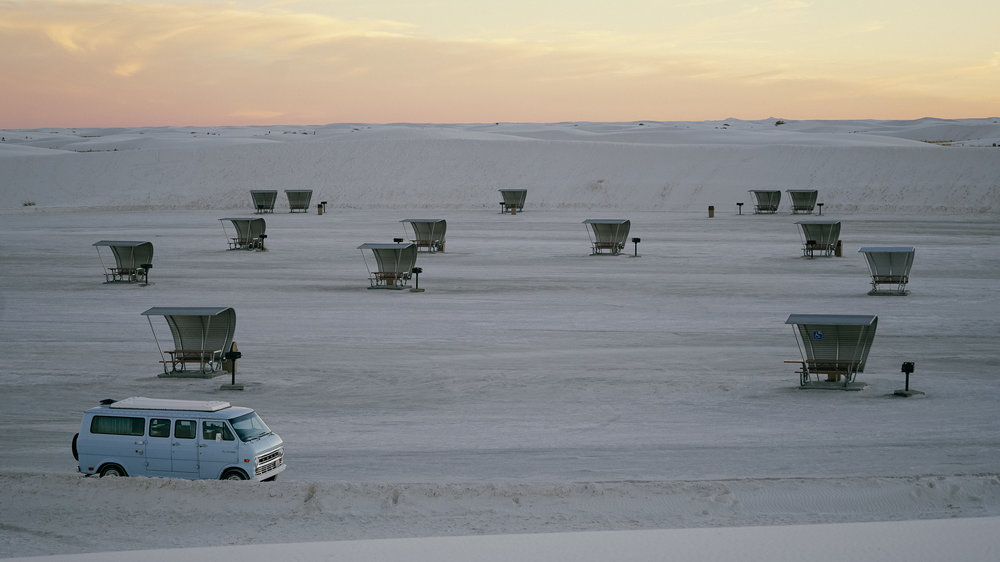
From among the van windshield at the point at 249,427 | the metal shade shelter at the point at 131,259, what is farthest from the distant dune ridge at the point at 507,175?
the van windshield at the point at 249,427

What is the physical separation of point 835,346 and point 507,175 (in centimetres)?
6854

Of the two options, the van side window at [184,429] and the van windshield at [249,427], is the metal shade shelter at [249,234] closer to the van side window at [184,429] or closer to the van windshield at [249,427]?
the van windshield at [249,427]

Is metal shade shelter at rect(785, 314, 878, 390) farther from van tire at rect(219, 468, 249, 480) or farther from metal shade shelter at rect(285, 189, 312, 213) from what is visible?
metal shade shelter at rect(285, 189, 312, 213)

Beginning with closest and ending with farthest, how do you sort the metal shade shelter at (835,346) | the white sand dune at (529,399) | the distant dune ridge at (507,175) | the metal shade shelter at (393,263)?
the white sand dune at (529,399) < the metal shade shelter at (835,346) < the metal shade shelter at (393,263) < the distant dune ridge at (507,175)

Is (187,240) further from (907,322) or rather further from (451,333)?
(907,322)

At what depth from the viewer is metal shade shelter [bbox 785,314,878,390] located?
67.5 feet

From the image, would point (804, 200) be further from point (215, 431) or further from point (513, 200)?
point (215, 431)

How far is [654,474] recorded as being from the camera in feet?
48.4

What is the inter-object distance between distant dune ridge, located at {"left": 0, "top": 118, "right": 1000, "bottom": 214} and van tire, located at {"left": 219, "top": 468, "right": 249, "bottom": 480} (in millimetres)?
61977

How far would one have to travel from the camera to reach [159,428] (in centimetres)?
1452

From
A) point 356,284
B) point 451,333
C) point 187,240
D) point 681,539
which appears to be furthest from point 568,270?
point 681,539

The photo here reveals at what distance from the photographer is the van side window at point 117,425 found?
14.5m

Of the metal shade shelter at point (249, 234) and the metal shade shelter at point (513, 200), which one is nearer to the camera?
the metal shade shelter at point (249, 234)

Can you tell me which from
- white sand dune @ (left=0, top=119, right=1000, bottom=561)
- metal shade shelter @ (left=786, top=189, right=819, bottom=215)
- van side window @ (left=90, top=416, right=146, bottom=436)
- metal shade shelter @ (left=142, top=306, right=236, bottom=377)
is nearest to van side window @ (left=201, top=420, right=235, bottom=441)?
van side window @ (left=90, top=416, right=146, bottom=436)
